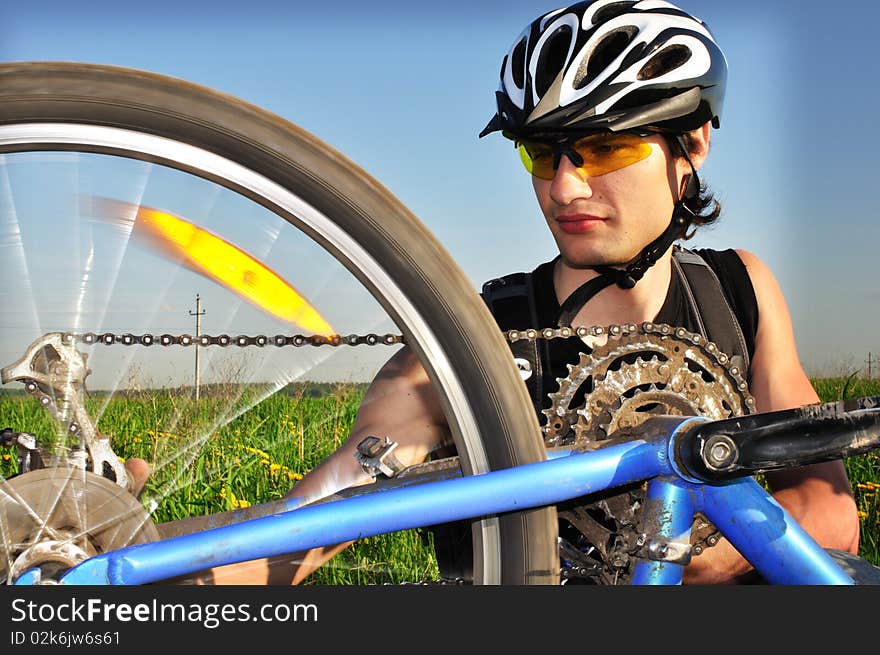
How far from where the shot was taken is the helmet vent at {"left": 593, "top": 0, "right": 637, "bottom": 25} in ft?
4.83

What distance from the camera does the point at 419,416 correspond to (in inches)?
49.9

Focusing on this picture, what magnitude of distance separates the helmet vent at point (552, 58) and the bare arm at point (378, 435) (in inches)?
20.5

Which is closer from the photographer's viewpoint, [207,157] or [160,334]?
[207,157]

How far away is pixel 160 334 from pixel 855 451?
3.15 ft

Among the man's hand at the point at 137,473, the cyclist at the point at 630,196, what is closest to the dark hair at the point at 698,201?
the cyclist at the point at 630,196

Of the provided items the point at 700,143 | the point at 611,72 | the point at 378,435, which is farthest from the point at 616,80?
the point at 378,435

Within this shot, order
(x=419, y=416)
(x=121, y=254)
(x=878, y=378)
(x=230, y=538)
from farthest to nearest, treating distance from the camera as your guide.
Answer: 1. (x=878, y=378)
2. (x=419, y=416)
3. (x=121, y=254)
4. (x=230, y=538)

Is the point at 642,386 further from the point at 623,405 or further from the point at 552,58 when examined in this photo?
the point at 552,58

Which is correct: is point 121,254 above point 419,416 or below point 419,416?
above

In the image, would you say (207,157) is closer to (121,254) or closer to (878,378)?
(121,254)

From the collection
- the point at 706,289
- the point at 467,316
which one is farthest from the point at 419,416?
the point at 706,289

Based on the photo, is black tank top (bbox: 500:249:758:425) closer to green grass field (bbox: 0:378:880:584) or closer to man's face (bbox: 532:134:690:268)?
man's face (bbox: 532:134:690:268)

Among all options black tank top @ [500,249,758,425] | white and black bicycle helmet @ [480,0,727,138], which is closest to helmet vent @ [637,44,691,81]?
white and black bicycle helmet @ [480,0,727,138]

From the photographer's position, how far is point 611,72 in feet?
4.56
